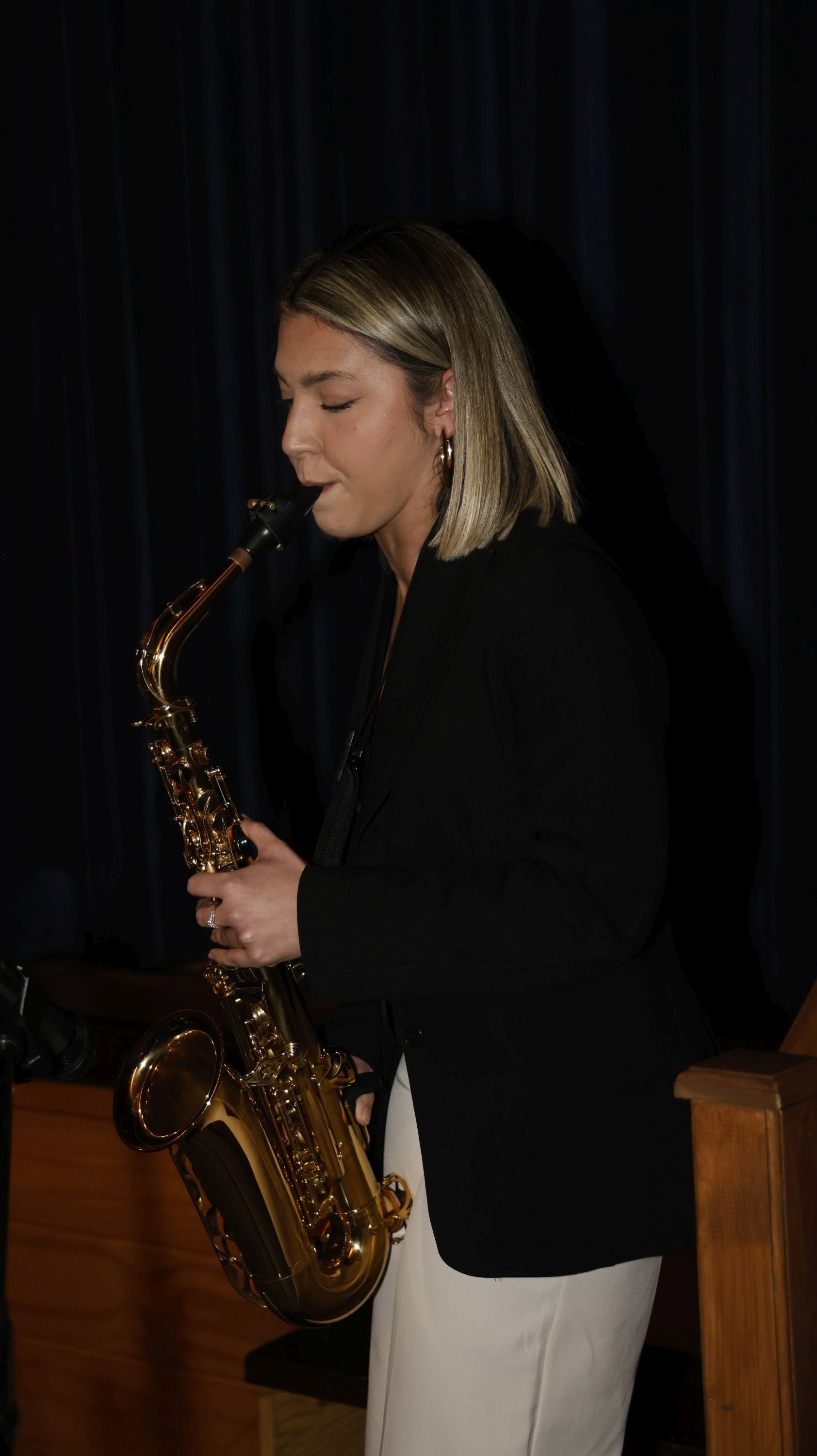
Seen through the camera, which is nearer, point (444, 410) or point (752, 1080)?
point (752, 1080)

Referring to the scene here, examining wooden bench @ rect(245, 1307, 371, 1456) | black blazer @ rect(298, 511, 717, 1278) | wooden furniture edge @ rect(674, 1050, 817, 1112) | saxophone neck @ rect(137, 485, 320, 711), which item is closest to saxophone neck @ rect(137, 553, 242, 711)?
saxophone neck @ rect(137, 485, 320, 711)

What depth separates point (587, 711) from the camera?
1.28 metres

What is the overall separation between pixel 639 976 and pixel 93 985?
2.36m

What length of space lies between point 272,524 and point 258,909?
1.81ft

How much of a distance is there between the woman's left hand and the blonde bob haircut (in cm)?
37

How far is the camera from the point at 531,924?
4.25 ft

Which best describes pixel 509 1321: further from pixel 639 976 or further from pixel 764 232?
pixel 764 232

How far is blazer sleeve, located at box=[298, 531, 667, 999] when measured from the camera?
1283mm

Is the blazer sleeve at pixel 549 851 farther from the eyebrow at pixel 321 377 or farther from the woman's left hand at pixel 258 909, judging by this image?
the eyebrow at pixel 321 377

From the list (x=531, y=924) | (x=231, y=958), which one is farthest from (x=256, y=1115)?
(x=531, y=924)

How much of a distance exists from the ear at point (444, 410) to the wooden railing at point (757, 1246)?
28.3 inches

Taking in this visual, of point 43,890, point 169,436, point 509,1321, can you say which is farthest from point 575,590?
point 43,890

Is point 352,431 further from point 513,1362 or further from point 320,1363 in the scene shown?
point 320,1363

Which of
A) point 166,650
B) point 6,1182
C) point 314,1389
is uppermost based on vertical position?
point 166,650
